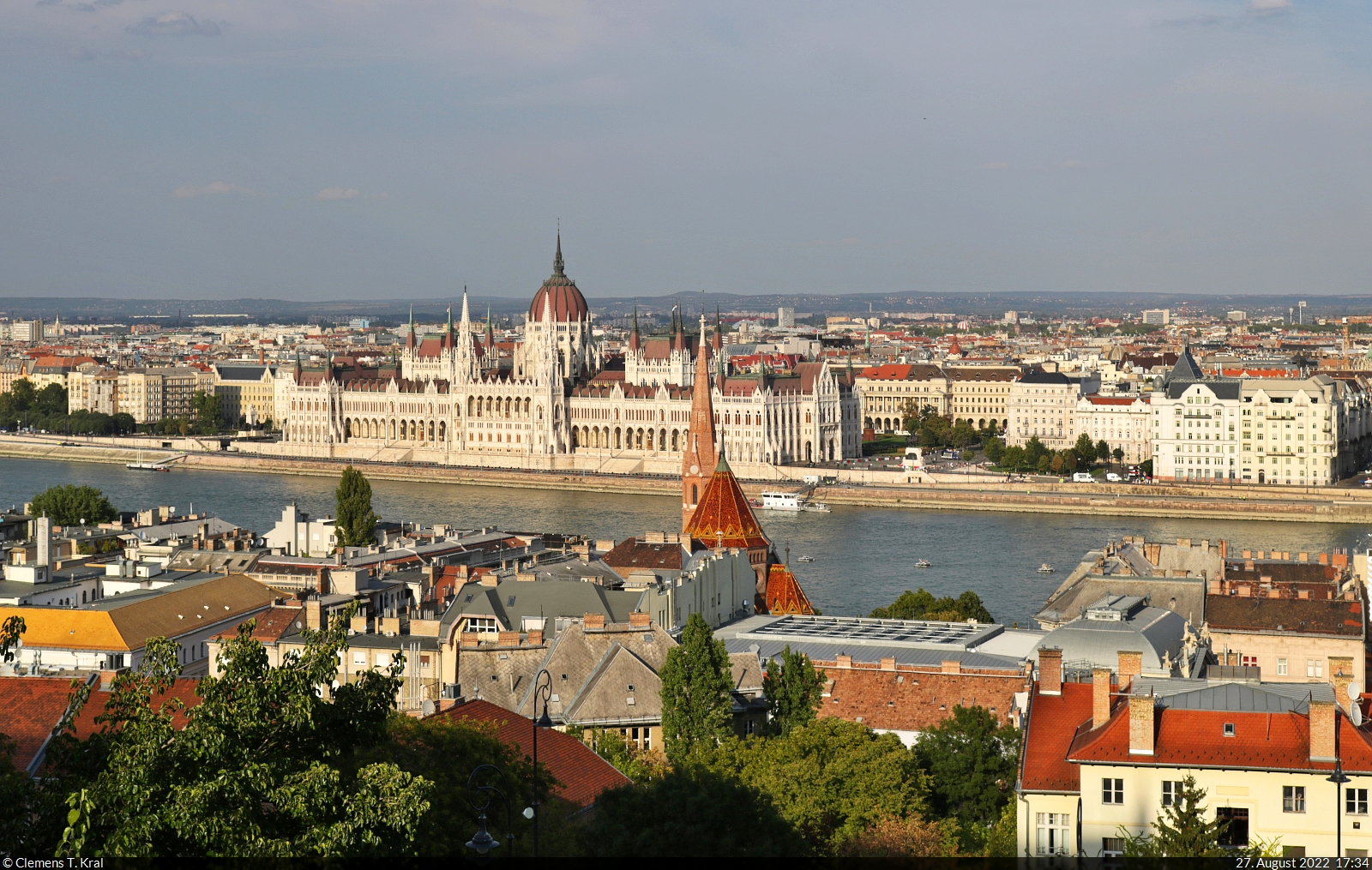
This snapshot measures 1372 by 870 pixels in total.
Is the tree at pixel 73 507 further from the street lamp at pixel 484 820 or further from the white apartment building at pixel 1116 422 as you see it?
the white apartment building at pixel 1116 422

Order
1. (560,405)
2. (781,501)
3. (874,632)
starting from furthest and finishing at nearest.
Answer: (560,405)
(781,501)
(874,632)

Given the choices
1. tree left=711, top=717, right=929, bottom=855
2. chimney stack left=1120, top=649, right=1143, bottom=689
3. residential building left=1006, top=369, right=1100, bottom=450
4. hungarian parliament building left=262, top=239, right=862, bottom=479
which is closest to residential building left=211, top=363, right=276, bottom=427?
hungarian parliament building left=262, top=239, right=862, bottom=479

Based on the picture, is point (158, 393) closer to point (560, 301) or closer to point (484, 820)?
point (560, 301)

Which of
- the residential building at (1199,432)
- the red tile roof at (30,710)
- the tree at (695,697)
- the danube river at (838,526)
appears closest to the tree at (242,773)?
the red tile roof at (30,710)

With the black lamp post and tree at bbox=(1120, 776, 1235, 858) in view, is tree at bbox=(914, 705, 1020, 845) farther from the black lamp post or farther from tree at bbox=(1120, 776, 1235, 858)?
tree at bbox=(1120, 776, 1235, 858)

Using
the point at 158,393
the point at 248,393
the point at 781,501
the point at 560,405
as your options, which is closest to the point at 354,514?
the point at 781,501

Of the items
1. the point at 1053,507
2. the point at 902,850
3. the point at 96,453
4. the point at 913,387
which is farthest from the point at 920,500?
the point at 902,850

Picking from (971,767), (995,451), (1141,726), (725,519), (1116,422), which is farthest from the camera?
(1116,422)
